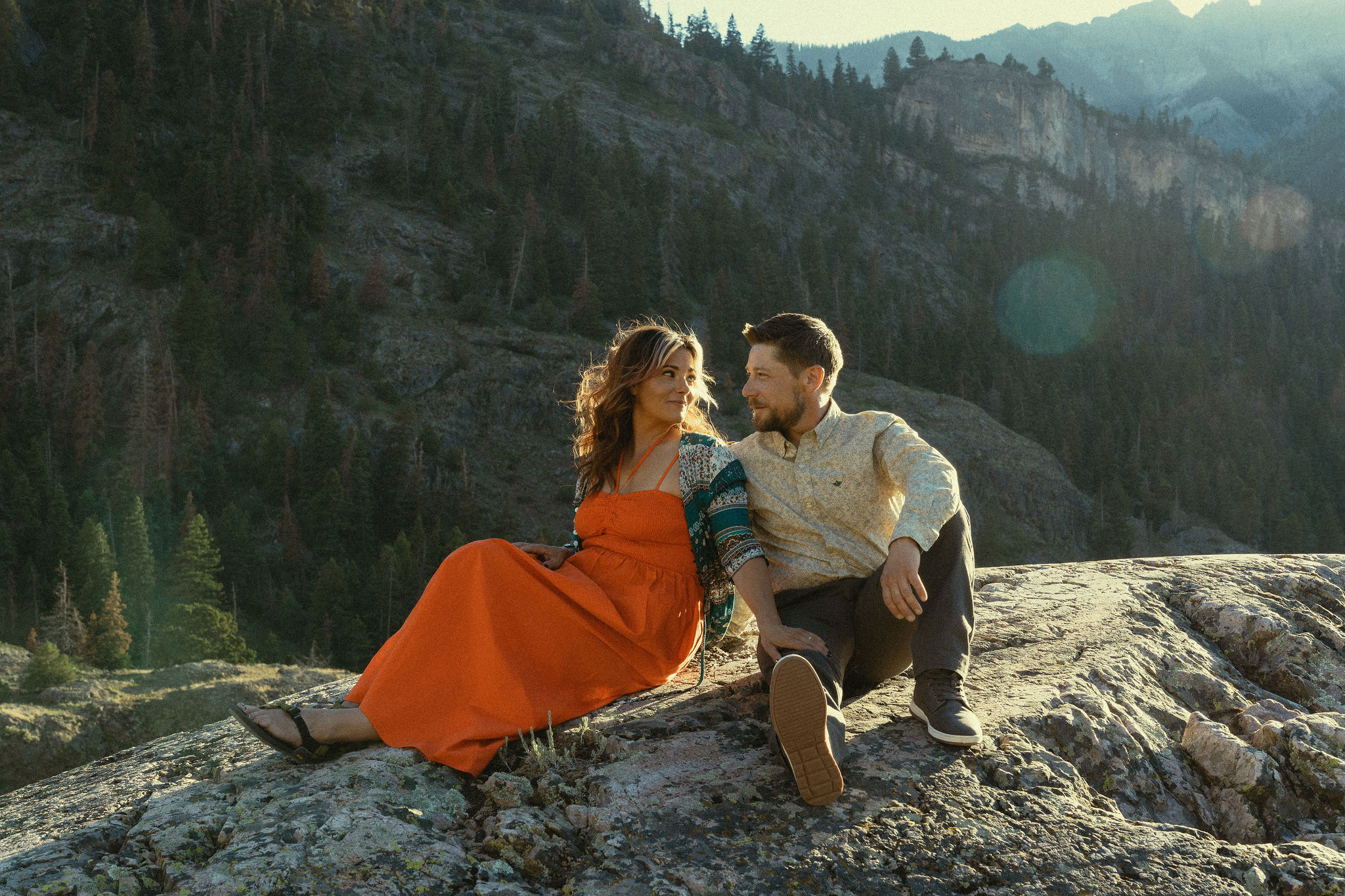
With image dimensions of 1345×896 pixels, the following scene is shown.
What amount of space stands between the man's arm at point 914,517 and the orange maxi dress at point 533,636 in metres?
0.88

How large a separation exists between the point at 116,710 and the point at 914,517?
1268cm

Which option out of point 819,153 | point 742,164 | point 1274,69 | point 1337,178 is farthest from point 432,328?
point 1274,69

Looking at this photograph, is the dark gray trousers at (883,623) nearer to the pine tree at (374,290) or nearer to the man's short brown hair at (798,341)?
the man's short brown hair at (798,341)

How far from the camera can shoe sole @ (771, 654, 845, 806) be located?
A: 99.3 inches

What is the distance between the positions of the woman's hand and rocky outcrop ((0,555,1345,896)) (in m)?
0.62

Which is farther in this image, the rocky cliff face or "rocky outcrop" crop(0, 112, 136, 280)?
the rocky cliff face

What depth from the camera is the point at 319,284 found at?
45062mm

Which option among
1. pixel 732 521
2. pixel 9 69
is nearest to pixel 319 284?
→ pixel 9 69

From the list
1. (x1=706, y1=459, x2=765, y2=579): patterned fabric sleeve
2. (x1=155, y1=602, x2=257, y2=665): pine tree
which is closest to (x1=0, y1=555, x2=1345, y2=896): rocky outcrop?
(x1=706, y1=459, x2=765, y2=579): patterned fabric sleeve

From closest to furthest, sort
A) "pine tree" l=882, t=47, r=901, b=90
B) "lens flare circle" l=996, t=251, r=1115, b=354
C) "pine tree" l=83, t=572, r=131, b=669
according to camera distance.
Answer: "pine tree" l=83, t=572, r=131, b=669
"lens flare circle" l=996, t=251, r=1115, b=354
"pine tree" l=882, t=47, r=901, b=90

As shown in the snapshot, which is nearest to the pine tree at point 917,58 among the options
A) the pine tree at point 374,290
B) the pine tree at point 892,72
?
the pine tree at point 892,72

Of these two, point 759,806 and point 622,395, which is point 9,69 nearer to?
point 622,395

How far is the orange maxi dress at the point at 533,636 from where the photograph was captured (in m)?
3.09

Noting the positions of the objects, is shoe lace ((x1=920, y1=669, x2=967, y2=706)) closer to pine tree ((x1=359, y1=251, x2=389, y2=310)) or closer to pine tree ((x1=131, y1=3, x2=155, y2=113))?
pine tree ((x1=359, y1=251, x2=389, y2=310))
